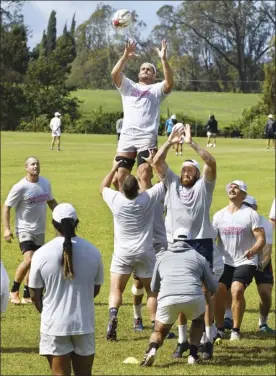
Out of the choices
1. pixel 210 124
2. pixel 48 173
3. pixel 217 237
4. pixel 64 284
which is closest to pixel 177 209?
pixel 217 237

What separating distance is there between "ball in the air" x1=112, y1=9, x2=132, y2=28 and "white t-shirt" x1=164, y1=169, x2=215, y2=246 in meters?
2.61

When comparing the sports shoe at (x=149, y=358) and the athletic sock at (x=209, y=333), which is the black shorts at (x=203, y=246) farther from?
the sports shoe at (x=149, y=358)

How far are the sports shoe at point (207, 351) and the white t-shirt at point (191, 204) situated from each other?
1.36 meters

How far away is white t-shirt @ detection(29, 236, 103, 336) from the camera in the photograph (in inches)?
332

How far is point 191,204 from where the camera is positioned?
1165 centimetres

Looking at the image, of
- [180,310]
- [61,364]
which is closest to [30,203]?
[180,310]

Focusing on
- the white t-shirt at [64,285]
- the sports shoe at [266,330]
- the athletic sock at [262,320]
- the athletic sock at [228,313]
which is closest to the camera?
the white t-shirt at [64,285]

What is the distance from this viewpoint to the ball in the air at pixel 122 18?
13086mm

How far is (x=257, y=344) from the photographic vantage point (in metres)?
13.1

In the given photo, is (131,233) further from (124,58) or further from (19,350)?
(124,58)

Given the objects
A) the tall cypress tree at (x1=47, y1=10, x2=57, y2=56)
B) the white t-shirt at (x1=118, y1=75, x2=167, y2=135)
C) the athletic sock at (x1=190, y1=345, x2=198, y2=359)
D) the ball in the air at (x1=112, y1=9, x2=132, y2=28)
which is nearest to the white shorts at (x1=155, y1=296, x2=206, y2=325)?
the athletic sock at (x1=190, y1=345, x2=198, y2=359)

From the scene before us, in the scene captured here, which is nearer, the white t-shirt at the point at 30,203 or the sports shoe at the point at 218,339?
the sports shoe at the point at 218,339

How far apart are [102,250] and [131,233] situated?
35.1 ft

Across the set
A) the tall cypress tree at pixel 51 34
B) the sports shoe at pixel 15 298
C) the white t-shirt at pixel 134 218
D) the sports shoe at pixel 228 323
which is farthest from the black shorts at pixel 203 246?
the tall cypress tree at pixel 51 34
